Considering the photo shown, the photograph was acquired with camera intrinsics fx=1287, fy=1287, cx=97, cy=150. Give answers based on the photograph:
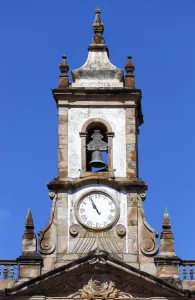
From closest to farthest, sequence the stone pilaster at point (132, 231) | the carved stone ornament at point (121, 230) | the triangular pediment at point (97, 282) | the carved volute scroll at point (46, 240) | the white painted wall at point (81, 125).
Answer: the triangular pediment at point (97, 282) < the stone pilaster at point (132, 231) < the carved volute scroll at point (46, 240) < the carved stone ornament at point (121, 230) < the white painted wall at point (81, 125)

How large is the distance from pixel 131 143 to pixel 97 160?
114 centimetres

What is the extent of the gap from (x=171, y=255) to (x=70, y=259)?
9.13 feet

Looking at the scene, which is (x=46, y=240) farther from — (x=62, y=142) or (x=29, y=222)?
(x=62, y=142)

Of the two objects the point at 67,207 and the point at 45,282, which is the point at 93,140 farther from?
the point at 45,282

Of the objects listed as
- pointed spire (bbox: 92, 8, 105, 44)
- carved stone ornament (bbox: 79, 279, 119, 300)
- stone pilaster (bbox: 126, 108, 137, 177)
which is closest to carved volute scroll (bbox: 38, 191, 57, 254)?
carved stone ornament (bbox: 79, 279, 119, 300)

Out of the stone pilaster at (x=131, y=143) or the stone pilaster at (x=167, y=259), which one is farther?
the stone pilaster at (x=131, y=143)

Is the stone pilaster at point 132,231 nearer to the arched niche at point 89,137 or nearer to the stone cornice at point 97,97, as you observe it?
the arched niche at point 89,137

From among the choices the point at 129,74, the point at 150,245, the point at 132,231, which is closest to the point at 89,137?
the point at 129,74

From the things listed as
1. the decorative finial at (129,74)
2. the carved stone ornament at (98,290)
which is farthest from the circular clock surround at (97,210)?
the decorative finial at (129,74)

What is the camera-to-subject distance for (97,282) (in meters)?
34.8

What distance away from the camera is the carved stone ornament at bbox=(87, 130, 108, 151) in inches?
1460

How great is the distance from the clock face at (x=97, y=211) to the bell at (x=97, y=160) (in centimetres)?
97

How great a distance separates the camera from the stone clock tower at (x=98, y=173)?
3578cm

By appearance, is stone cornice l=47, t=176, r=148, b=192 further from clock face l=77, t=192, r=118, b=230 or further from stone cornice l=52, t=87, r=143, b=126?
stone cornice l=52, t=87, r=143, b=126
